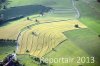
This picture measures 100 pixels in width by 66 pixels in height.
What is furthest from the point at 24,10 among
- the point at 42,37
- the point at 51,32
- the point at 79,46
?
the point at 79,46

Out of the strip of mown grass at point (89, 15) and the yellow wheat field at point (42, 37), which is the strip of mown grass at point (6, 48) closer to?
the yellow wheat field at point (42, 37)

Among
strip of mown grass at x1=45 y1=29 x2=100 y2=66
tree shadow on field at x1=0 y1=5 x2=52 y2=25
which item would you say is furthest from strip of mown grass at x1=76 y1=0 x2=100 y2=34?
tree shadow on field at x1=0 y1=5 x2=52 y2=25

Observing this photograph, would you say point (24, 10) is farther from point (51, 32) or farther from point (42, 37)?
point (42, 37)

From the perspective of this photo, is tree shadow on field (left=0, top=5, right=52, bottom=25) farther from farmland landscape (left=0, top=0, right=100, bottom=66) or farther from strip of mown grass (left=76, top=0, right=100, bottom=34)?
strip of mown grass (left=76, top=0, right=100, bottom=34)

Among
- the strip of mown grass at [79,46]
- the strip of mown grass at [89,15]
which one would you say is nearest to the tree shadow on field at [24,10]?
the strip of mown grass at [89,15]

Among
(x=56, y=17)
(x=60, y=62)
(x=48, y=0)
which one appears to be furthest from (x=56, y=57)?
(x=48, y=0)

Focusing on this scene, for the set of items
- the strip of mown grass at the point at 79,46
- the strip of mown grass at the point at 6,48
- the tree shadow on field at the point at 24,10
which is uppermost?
the tree shadow on field at the point at 24,10
